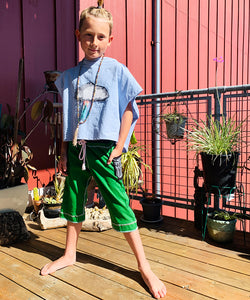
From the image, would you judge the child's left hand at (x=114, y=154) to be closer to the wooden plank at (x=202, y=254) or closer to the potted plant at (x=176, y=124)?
the wooden plank at (x=202, y=254)

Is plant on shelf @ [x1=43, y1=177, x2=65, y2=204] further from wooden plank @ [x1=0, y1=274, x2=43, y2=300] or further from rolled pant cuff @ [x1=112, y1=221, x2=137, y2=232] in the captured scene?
rolled pant cuff @ [x1=112, y1=221, x2=137, y2=232]

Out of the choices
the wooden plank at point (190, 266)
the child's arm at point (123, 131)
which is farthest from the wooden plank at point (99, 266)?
the child's arm at point (123, 131)

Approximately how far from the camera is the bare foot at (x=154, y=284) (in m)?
1.34

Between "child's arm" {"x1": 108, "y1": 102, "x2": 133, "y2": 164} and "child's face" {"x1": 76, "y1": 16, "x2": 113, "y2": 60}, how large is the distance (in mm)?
325

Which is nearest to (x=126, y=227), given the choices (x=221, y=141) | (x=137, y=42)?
(x=221, y=141)

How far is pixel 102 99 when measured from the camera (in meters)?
1.44

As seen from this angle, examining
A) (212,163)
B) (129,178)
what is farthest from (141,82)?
(212,163)

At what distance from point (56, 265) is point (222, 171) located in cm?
124

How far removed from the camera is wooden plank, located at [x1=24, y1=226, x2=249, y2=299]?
1422 millimetres

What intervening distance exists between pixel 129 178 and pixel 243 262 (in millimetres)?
1130

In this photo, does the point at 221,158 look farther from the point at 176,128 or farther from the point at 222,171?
the point at 176,128

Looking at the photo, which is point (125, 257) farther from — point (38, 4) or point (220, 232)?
point (38, 4)

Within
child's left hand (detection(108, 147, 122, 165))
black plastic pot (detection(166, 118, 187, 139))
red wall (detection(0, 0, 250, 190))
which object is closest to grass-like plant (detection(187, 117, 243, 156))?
black plastic pot (detection(166, 118, 187, 139))

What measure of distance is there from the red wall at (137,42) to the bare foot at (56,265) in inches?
54.5
